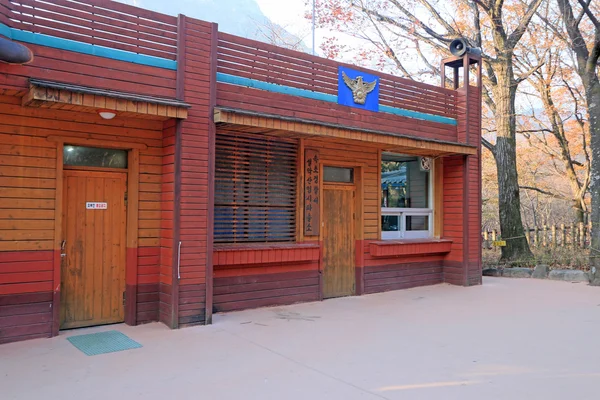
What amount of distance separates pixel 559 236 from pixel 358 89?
12.7 metres

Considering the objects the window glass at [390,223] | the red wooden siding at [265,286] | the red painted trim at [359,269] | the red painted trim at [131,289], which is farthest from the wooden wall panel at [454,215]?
the red painted trim at [131,289]

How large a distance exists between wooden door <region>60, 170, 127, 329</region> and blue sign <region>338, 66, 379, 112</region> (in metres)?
4.08

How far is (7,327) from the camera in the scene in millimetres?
5477

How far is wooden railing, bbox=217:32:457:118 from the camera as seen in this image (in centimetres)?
714

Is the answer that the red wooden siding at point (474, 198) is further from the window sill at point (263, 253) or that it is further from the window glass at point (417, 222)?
the window sill at point (263, 253)

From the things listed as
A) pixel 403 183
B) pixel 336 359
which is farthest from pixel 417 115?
pixel 336 359

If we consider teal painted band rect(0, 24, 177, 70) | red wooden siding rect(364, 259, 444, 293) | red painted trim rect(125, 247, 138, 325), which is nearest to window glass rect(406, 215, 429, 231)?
red wooden siding rect(364, 259, 444, 293)

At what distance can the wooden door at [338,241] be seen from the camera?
8.78 meters

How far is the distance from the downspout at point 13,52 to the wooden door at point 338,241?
5.17m

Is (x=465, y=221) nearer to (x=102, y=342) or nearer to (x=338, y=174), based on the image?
(x=338, y=174)

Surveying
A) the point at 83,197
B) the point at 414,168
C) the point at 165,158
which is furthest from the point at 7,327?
the point at 414,168

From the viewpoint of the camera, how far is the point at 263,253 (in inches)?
295

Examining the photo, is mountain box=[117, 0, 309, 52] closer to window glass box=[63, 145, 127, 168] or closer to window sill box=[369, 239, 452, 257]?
window sill box=[369, 239, 452, 257]

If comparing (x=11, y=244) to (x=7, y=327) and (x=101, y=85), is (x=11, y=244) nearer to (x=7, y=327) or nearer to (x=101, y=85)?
(x=7, y=327)
